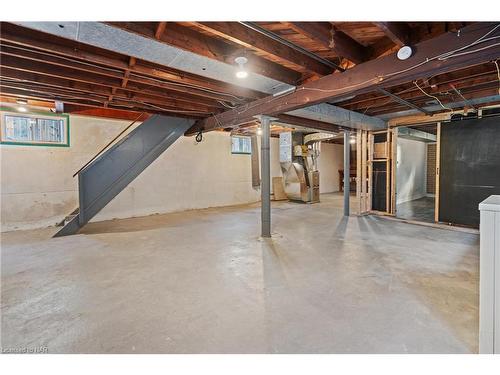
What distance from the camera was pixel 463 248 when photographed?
3.36m

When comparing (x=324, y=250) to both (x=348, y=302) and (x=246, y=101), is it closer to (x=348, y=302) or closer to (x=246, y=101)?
(x=348, y=302)

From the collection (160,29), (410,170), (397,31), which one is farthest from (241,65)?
(410,170)

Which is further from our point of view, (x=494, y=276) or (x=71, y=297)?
(x=71, y=297)

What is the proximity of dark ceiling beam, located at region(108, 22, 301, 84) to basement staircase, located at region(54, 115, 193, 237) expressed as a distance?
10.4 feet

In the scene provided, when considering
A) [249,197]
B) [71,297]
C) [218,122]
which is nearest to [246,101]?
[218,122]

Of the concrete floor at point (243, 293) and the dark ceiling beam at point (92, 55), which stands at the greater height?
the dark ceiling beam at point (92, 55)

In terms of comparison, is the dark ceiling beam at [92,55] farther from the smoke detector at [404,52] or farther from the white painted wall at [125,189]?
the white painted wall at [125,189]

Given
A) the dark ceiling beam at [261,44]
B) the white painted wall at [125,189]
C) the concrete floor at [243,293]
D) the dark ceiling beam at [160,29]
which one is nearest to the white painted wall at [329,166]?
the white painted wall at [125,189]

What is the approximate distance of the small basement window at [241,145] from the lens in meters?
7.83

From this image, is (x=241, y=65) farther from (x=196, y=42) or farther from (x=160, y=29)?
(x=160, y=29)

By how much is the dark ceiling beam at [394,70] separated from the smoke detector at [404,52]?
60mm

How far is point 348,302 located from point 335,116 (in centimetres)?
328

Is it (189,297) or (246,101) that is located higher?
(246,101)
